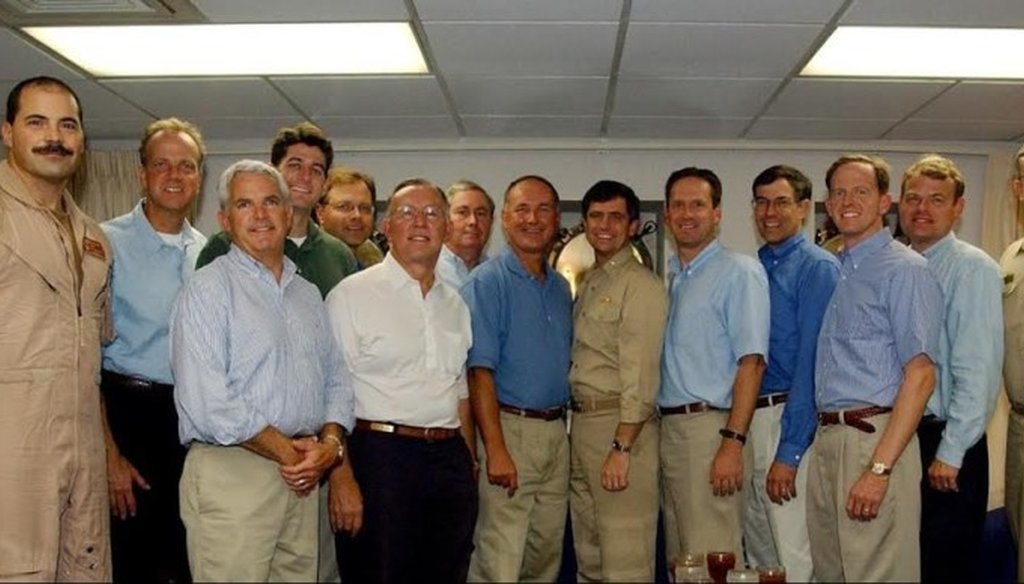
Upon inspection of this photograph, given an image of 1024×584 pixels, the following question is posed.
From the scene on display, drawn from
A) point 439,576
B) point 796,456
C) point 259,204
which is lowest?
point 439,576

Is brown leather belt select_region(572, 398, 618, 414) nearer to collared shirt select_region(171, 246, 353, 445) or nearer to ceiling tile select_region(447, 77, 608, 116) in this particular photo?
collared shirt select_region(171, 246, 353, 445)

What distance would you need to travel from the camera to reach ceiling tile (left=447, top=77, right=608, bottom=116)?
538 centimetres

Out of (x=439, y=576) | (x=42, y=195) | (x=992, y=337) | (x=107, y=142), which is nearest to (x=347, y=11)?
(x=42, y=195)

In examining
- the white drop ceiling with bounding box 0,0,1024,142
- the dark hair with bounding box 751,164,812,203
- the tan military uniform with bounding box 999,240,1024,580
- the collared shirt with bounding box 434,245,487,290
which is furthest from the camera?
the white drop ceiling with bounding box 0,0,1024,142

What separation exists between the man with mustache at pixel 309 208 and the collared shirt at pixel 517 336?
0.47 meters

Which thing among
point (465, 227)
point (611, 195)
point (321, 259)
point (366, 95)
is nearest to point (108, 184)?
point (366, 95)

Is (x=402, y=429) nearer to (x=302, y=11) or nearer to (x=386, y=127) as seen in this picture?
(x=302, y=11)

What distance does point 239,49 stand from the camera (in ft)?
15.8

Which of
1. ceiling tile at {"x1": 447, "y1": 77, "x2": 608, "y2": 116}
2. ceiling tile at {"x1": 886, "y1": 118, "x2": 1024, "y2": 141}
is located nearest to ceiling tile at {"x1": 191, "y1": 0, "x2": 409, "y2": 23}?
ceiling tile at {"x1": 447, "y1": 77, "x2": 608, "y2": 116}

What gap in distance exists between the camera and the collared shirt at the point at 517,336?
3494 millimetres

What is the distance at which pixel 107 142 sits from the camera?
22.8 ft

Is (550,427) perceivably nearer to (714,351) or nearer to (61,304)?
(714,351)

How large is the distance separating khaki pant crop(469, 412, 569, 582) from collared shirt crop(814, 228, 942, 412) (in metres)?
0.91

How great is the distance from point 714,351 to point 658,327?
0.21m
